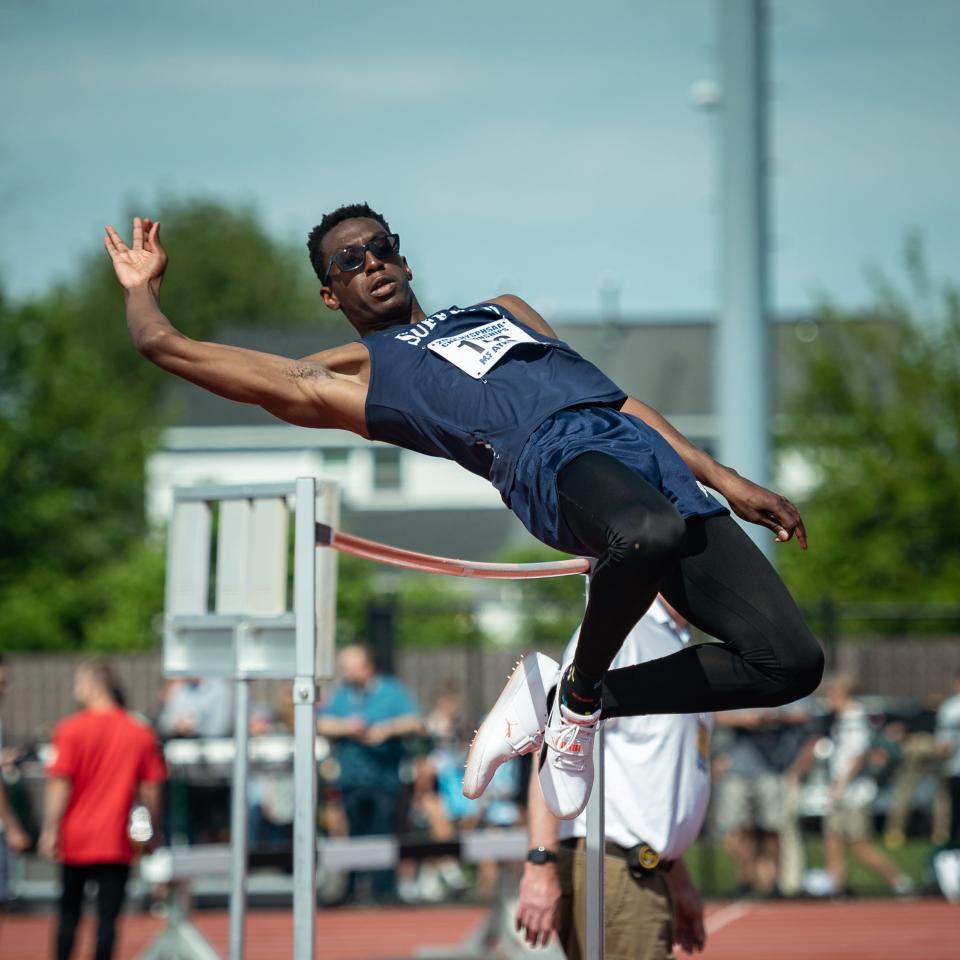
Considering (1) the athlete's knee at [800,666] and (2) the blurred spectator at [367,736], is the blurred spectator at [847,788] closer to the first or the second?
(2) the blurred spectator at [367,736]

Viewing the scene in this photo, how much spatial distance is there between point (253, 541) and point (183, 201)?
212 ft

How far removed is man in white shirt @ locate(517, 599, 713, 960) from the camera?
4688mm

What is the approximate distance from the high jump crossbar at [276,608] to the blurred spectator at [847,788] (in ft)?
29.4

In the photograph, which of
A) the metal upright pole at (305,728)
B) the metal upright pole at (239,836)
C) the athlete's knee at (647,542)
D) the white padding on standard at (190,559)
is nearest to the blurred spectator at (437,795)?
the white padding on standard at (190,559)

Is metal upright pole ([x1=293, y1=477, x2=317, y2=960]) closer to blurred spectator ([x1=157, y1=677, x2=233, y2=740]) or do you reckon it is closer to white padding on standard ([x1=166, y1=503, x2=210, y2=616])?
white padding on standard ([x1=166, y1=503, x2=210, y2=616])

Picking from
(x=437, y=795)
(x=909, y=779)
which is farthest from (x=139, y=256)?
(x=909, y=779)

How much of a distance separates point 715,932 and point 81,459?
33.7 meters

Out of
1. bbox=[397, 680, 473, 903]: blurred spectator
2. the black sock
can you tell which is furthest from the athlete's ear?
bbox=[397, 680, 473, 903]: blurred spectator

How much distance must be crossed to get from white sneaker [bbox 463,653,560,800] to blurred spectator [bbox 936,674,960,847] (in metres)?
10.3

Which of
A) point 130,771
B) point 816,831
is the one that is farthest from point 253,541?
point 816,831

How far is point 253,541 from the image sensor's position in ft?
17.7

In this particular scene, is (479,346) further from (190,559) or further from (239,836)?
(190,559)

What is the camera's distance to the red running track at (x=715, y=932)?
11.2m

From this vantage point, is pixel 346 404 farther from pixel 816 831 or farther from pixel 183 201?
pixel 183 201
